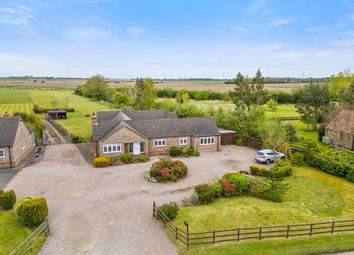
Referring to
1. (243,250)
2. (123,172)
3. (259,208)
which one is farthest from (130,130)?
(243,250)

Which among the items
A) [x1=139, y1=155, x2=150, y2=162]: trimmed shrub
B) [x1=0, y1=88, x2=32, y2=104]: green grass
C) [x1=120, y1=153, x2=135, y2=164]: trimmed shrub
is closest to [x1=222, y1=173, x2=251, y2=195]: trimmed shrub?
[x1=139, y1=155, x2=150, y2=162]: trimmed shrub

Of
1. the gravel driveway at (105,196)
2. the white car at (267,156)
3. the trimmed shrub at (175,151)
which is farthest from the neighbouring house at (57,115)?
the white car at (267,156)

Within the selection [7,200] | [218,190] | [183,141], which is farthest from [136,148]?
[7,200]

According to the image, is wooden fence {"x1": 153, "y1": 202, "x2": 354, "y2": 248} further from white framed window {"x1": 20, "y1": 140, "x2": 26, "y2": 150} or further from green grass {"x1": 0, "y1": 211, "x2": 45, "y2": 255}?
white framed window {"x1": 20, "y1": 140, "x2": 26, "y2": 150}

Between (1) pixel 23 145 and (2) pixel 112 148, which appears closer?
(2) pixel 112 148

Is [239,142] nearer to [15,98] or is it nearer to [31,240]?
[31,240]

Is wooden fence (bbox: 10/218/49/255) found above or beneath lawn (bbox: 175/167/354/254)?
above
